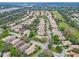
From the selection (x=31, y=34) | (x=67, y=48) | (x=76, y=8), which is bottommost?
(x=67, y=48)

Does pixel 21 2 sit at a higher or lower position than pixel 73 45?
higher

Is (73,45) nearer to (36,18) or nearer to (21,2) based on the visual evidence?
(36,18)

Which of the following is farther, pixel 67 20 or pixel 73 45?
pixel 67 20

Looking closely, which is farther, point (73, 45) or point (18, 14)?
point (18, 14)

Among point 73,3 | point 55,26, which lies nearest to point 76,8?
point 73,3

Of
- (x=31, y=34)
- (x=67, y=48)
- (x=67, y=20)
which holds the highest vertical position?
(x=67, y=20)

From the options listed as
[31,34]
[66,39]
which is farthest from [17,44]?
[66,39]

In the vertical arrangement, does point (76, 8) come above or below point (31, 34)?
above

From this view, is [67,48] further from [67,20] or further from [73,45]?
[67,20]
